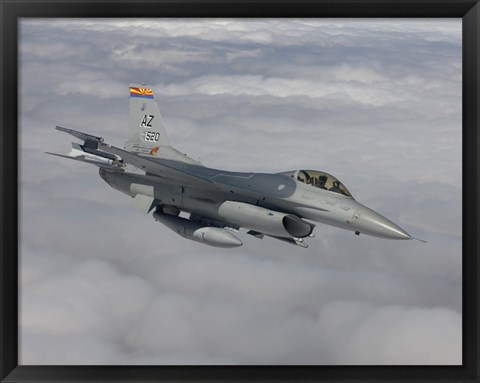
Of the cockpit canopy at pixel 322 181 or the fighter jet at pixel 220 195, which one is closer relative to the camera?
the fighter jet at pixel 220 195

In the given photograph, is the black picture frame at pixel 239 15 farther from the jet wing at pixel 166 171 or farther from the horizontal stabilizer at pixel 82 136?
the jet wing at pixel 166 171

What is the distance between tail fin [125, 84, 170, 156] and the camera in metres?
14.4

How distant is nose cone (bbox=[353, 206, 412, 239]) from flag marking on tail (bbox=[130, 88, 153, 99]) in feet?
18.9

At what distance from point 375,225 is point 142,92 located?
631cm

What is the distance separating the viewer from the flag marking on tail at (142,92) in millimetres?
14688

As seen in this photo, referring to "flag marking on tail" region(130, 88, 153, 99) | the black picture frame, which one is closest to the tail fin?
"flag marking on tail" region(130, 88, 153, 99)

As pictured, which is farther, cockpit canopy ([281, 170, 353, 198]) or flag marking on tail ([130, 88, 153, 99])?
flag marking on tail ([130, 88, 153, 99])

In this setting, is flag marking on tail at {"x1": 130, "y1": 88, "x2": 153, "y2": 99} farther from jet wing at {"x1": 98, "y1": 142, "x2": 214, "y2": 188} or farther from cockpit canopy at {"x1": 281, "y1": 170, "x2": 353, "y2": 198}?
cockpit canopy at {"x1": 281, "y1": 170, "x2": 353, "y2": 198}

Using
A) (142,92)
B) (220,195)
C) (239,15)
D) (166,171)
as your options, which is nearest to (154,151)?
(142,92)

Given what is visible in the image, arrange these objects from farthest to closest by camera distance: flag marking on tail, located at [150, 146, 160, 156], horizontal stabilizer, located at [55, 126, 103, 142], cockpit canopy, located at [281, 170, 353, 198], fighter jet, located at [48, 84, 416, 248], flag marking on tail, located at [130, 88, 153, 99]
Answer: flag marking on tail, located at [130, 88, 153, 99], flag marking on tail, located at [150, 146, 160, 156], cockpit canopy, located at [281, 170, 353, 198], fighter jet, located at [48, 84, 416, 248], horizontal stabilizer, located at [55, 126, 103, 142]

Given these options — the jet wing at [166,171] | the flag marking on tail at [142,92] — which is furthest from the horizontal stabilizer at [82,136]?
the flag marking on tail at [142,92]

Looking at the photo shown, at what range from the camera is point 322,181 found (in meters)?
11.9

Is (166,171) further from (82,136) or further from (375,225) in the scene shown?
(375,225)

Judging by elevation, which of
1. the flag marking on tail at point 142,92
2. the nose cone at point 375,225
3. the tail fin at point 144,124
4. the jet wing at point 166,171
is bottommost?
the nose cone at point 375,225
